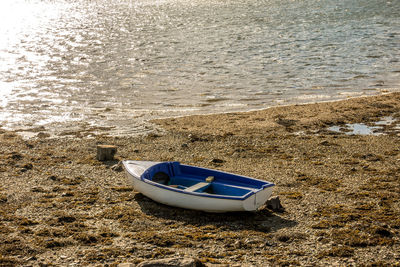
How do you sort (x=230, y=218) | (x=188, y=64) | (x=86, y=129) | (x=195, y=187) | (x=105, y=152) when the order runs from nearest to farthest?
(x=230, y=218) → (x=195, y=187) → (x=105, y=152) → (x=86, y=129) → (x=188, y=64)

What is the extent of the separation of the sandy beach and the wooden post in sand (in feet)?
0.64

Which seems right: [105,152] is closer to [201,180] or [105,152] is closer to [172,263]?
[201,180]

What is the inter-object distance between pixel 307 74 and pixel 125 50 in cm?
1486

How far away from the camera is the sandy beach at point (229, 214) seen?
32.0 feet

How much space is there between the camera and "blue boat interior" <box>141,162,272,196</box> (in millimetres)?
12055

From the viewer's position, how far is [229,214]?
11602 millimetres

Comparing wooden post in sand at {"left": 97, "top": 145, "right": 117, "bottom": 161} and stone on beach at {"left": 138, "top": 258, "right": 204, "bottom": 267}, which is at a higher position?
wooden post in sand at {"left": 97, "top": 145, "right": 117, "bottom": 161}

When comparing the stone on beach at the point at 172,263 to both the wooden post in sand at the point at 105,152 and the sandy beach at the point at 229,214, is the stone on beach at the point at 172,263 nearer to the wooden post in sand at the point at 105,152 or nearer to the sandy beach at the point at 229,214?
the sandy beach at the point at 229,214

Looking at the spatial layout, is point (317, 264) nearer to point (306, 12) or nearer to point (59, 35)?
point (59, 35)

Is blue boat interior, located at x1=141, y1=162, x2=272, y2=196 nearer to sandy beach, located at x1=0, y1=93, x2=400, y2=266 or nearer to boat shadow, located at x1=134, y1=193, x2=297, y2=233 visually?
boat shadow, located at x1=134, y1=193, x2=297, y2=233

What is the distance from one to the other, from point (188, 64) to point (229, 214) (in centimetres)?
2065

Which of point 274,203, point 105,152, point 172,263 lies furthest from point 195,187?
point 105,152

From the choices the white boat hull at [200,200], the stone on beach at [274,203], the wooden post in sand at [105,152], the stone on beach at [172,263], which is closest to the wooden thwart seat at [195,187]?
the white boat hull at [200,200]

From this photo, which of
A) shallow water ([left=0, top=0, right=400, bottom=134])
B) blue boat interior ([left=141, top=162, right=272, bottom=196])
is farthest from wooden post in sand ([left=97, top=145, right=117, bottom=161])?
shallow water ([left=0, top=0, right=400, bottom=134])
